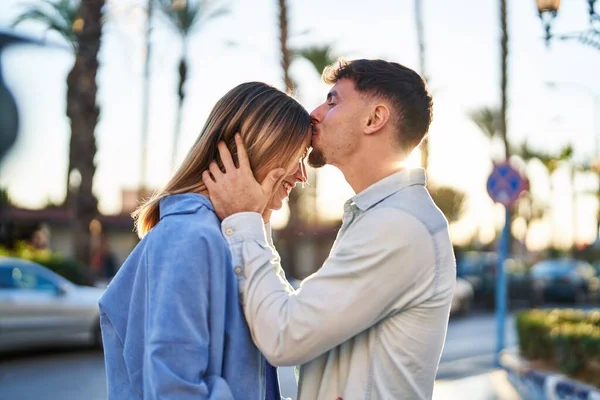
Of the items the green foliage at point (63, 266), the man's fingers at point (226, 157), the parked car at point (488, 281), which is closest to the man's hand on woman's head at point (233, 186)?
the man's fingers at point (226, 157)

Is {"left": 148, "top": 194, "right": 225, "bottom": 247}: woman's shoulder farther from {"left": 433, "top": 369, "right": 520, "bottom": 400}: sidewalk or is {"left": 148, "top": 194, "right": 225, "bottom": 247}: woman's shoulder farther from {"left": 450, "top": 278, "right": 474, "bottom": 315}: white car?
{"left": 450, "top": 278, "right": 474, "bottom": 315}: white car

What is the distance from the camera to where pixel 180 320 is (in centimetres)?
184

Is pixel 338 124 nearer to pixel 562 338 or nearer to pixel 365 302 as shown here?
pixel 365 302

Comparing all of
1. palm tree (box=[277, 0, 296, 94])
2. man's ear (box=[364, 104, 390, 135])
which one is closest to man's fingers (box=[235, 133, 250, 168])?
man's ear (box=[364, 104, 390, 135])

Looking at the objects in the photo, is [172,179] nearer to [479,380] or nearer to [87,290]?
[479,380]

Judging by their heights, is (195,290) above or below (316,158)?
below

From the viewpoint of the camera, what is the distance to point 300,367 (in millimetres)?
2170

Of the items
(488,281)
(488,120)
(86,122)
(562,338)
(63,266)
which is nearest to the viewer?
(562,338)

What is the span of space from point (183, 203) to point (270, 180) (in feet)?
0.94

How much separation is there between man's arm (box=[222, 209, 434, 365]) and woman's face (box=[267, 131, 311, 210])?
27cm

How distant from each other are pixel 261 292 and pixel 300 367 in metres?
0.31

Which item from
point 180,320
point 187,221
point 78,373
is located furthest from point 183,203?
point 78,373

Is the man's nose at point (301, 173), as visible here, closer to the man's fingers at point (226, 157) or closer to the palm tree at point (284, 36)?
the man's fingers at point (226, 157)

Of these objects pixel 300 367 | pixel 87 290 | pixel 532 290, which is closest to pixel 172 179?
pixel 300 367
